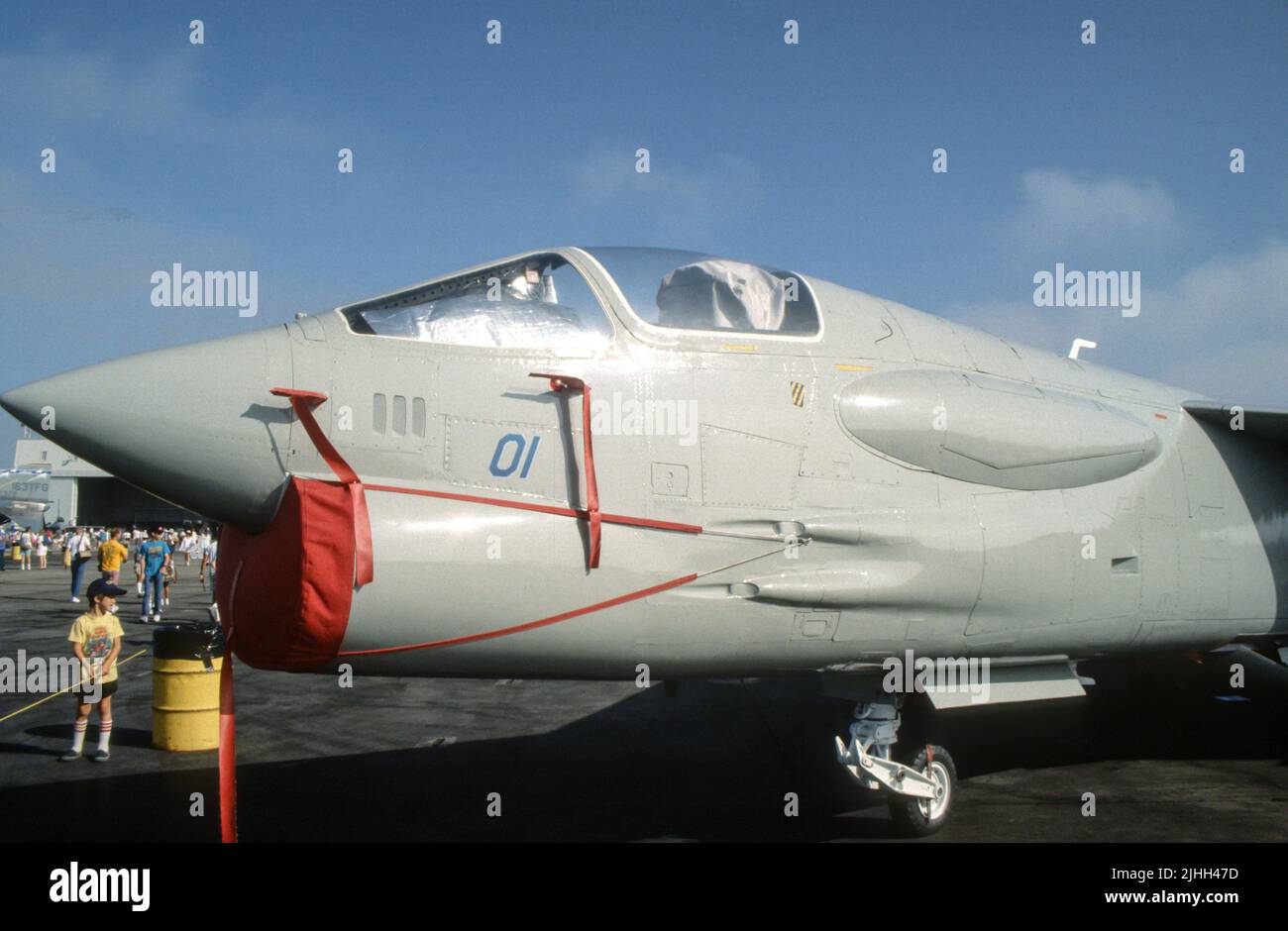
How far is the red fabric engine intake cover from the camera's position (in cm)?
429

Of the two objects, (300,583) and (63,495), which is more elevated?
(63,495)

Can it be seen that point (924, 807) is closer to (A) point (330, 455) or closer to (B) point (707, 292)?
(B) point (707, 292)

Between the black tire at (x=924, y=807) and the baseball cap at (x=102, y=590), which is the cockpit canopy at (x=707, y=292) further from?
the baseball cap at (x=102, y=590)

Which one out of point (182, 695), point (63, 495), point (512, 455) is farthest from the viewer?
point (63, 495)

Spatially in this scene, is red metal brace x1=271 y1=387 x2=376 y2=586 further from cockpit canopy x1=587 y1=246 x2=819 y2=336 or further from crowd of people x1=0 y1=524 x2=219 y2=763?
cockpit canopy x1=587 y1=246 x2=819 y2=336

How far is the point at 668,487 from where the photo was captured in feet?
16.8

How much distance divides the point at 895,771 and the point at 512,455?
11.7 feet

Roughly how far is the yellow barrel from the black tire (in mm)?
6578

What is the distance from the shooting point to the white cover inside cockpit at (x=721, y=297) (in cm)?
549

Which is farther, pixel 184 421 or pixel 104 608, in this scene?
pixel 104 608

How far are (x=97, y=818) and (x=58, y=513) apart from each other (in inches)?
2552

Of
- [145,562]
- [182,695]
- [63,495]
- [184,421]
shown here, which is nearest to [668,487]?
[184,421]

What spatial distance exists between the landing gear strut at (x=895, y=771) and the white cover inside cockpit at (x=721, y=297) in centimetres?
271

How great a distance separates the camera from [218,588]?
15.8ft
